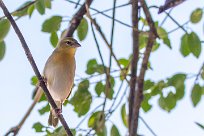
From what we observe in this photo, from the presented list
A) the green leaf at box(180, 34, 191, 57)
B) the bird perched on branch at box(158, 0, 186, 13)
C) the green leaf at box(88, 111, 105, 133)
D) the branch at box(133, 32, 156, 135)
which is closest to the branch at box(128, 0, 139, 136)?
the branch at box(133, 32, 156, 135)

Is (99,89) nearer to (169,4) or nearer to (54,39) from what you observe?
(54,39)

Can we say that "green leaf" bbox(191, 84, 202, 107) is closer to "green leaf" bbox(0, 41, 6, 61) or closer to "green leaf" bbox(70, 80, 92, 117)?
"green leaf" bbox(70, 80, 92, 117)

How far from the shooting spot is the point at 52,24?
3926 millimetres

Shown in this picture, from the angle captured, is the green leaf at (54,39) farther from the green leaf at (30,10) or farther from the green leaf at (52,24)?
the green leaf at (30,10)

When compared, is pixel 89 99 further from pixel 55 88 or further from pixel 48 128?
pixel 55 88

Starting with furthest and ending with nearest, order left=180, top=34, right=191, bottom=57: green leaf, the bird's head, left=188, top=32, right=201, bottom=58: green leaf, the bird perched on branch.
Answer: the bird's head
left=180, top=34, right=191, bottom=57: green leaf
left=188, top=32, right=201, bottom=58: green leaf
the bird perched on branch

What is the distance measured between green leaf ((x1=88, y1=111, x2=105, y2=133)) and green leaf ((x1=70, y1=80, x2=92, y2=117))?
27cm

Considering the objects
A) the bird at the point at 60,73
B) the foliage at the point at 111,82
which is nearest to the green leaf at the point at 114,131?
the foliage at the point at 111,82

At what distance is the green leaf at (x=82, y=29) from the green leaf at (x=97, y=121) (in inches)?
25.4

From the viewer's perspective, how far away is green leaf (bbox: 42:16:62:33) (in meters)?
3.89

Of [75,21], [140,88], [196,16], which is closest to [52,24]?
[75,21]

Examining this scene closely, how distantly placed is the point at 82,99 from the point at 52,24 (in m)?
0.64

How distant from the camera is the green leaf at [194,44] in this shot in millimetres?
3480

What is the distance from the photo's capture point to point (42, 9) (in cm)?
358
